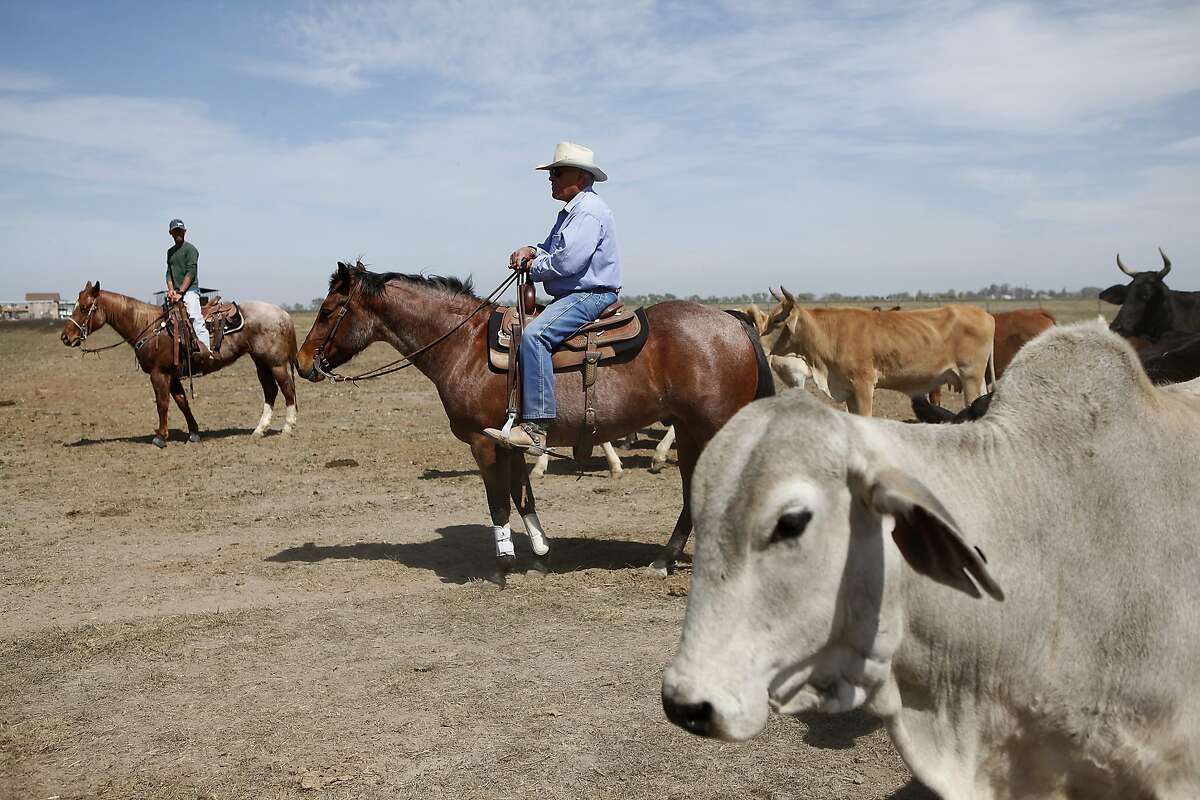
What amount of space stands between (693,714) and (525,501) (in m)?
5.60

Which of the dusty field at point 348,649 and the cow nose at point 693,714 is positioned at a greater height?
the cow nose at point 693,714

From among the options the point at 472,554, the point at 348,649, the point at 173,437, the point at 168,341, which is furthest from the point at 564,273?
the point at 173,437

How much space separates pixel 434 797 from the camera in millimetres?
3877

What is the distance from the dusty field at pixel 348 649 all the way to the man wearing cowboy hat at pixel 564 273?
4.39 ft

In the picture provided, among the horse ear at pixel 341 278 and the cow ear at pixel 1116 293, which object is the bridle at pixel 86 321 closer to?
the horse ear at pixel 341 278

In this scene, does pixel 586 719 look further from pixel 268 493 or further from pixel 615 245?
pixel 268 493

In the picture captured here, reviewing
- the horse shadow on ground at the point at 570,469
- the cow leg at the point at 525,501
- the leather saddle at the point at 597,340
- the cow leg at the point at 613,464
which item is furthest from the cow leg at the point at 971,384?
the cow leg at the point at 525,501

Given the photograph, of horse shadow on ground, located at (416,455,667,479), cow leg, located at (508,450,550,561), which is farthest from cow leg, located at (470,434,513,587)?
horse shadow on ground, located at (416,455,667,479)

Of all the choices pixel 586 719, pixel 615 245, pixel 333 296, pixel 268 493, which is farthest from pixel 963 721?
pixel 268 493

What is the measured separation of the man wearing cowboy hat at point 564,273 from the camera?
6.79 metres

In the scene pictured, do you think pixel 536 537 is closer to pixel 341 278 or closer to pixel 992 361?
pixel 341 278

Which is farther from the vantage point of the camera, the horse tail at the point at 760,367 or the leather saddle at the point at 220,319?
the leather saddle at the point at 220,319

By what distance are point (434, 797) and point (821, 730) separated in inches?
72.1

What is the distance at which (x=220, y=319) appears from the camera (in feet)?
48.4
